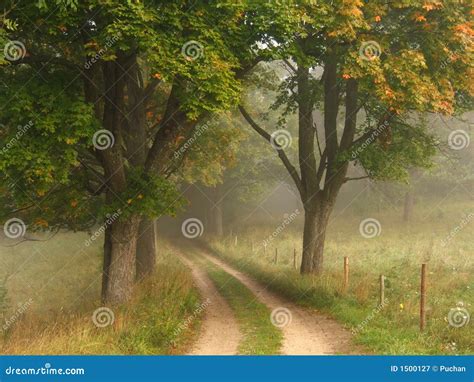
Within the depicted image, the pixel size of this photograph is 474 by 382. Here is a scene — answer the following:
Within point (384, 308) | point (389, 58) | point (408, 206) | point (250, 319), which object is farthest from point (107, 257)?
point (408, 206)

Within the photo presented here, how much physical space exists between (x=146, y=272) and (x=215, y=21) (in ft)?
33.2

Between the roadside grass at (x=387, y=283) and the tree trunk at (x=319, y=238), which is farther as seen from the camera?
the tree trunk at (x=319, y=238)

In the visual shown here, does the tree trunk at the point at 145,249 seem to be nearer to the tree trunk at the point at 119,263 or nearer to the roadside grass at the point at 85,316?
the roadside grass at the point at 85,316

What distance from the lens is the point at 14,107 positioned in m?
9.23

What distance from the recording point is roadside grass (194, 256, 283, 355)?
33.0 feet
